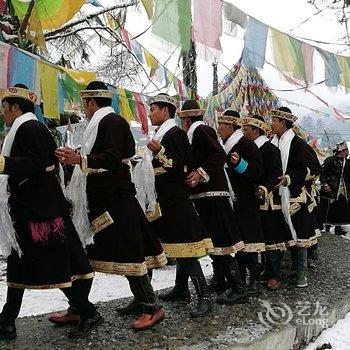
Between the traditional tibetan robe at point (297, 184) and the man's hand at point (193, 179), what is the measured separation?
51.3 inches

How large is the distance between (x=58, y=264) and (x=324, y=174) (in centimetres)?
702

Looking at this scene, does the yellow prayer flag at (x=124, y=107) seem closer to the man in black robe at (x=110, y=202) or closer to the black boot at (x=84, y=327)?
the man in black robe at (x=110, y=202)

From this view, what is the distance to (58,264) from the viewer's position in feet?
9.90

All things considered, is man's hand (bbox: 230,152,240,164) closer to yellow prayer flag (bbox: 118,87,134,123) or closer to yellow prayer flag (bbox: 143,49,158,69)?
yellow prayer flag (bbox: 118,87,134,123)

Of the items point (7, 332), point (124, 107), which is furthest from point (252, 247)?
point (124, 107)

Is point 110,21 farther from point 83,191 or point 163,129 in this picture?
point 83,191

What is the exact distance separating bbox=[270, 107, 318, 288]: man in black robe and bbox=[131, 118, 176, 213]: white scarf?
61.9 inches

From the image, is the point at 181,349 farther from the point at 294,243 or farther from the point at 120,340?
the point at 294,243

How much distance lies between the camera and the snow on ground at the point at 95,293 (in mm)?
5139

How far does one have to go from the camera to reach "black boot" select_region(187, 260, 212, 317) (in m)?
3.76

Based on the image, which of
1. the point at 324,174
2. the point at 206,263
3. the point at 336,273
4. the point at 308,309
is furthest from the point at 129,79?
the point at 308,309

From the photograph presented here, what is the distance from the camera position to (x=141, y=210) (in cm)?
342

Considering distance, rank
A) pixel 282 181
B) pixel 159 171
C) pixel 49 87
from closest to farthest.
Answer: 1. pixel 159 171
2. pixel 49 87
3. pixel 282 181

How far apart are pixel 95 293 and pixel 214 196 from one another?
2.53 m
